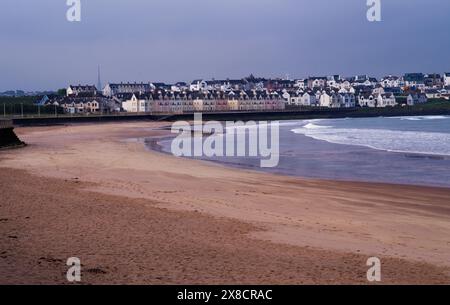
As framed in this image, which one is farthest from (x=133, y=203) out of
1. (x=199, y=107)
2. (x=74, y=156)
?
(x=199, y=107)

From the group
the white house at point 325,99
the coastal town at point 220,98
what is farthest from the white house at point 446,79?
the white house at point 325,99

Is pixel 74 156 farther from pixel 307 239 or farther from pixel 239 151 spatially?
pixel 307 239

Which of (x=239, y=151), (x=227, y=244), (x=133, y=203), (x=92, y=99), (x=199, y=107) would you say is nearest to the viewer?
(x=227, y=244)

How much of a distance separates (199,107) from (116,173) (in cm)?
9265

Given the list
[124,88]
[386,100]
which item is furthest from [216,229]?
[124,88]

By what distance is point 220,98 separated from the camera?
4473 inches

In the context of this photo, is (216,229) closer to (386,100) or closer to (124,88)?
(386,100)

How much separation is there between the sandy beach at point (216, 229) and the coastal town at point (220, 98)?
69396 millimetres

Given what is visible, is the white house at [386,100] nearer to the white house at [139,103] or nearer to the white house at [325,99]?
the white house at [325,99]

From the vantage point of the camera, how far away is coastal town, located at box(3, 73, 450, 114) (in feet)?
317

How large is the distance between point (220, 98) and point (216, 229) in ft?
345

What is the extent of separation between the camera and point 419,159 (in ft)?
72.8

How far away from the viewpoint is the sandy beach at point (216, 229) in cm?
670

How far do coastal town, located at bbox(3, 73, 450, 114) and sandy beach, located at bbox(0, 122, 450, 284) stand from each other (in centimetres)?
6940
